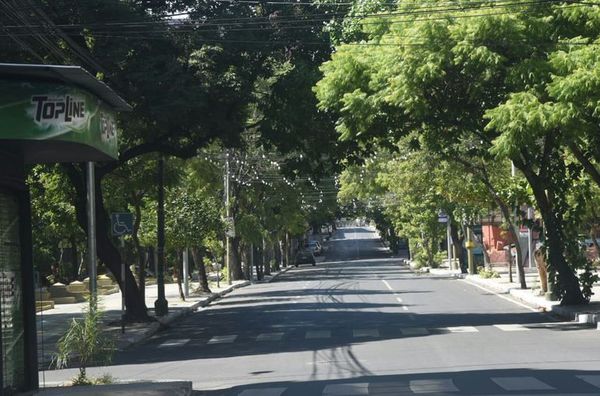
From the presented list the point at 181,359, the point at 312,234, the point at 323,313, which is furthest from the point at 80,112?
the point at 312,234

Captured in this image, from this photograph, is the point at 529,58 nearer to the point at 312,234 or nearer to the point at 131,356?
the point at 131,356

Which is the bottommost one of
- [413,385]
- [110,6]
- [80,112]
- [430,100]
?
[413,385]

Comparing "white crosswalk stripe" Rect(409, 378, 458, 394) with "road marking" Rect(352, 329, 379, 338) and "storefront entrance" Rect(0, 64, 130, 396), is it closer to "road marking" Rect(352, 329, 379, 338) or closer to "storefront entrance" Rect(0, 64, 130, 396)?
"storefront entrance" Rect(0, 64, 130, 396)

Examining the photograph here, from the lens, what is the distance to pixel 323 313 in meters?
32.5

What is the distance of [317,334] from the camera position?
25359mm

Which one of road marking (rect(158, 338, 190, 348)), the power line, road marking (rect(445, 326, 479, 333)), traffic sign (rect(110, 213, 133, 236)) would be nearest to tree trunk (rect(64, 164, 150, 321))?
traffic sign (rect(110, 213, 133, 236))

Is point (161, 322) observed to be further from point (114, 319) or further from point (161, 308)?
point (161, 308)

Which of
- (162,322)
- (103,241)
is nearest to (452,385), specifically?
(103,241)

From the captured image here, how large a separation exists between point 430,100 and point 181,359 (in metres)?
8.62

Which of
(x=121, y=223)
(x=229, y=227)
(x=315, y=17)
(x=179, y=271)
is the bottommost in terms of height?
(x=179, y=271)

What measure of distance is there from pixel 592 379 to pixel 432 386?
2249 millimetres

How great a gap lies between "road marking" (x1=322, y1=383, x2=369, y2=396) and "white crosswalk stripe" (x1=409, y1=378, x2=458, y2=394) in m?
0.67

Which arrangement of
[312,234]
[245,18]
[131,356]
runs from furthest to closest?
[312,234] < [245,18] < [131,356]

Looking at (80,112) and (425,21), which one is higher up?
(425,21)
